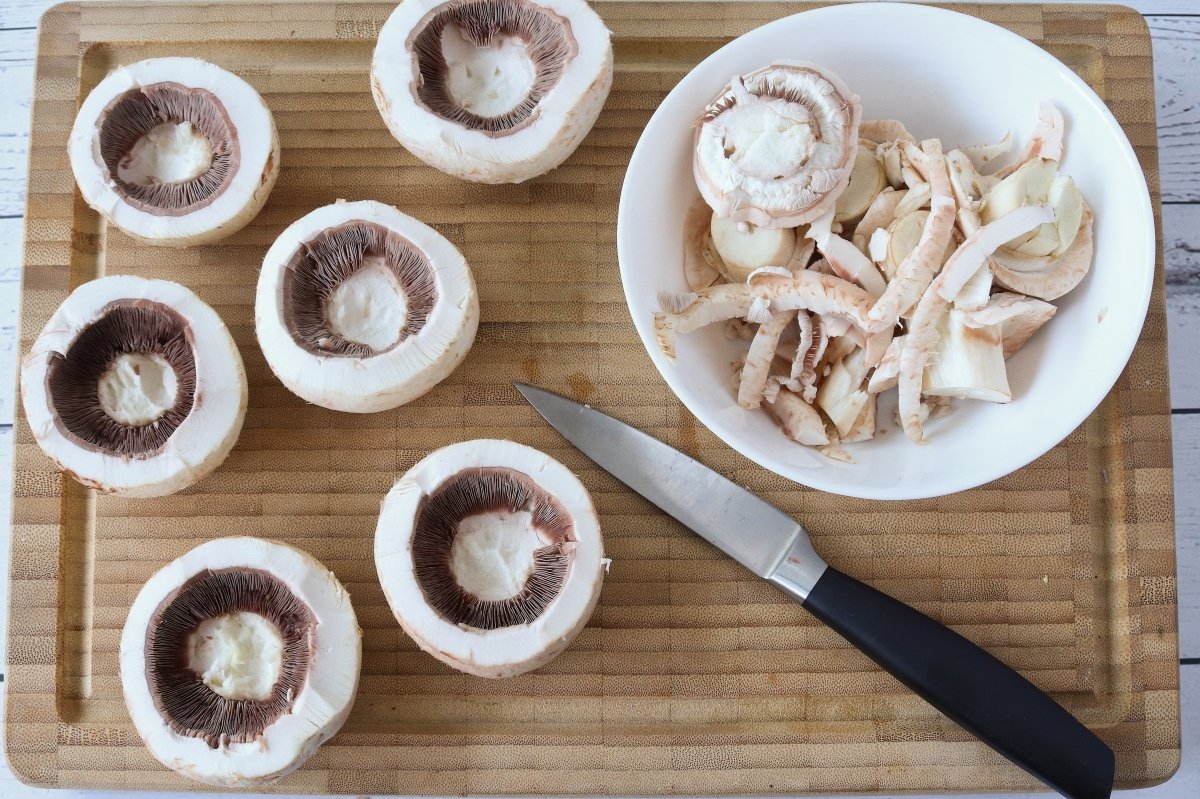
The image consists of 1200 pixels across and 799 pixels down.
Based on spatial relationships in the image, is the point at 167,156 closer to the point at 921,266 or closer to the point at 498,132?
the point at 498,132

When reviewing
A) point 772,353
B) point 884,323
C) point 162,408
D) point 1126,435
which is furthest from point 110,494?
point 1126,435

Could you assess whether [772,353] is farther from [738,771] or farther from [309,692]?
[309,692]

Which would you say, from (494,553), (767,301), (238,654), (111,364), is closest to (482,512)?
(494,553)

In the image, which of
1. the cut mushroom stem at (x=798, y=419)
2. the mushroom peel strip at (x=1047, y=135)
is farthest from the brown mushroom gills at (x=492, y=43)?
the mushroom peel strip at (x=1047, y=135)

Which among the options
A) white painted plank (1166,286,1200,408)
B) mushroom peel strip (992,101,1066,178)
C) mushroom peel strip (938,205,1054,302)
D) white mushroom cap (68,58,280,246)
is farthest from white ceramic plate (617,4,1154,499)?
white mushroom cap (68,58,280,246)

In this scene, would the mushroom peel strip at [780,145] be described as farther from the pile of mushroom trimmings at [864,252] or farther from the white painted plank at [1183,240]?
the white painted plank at [1183,240]
